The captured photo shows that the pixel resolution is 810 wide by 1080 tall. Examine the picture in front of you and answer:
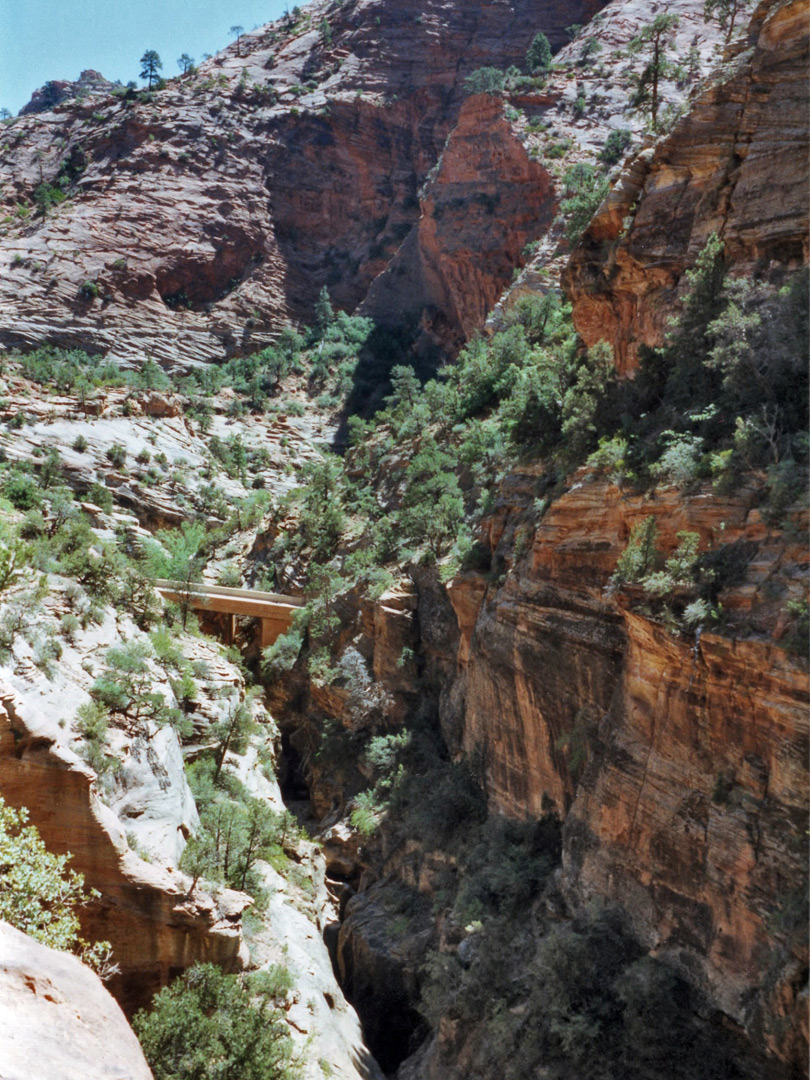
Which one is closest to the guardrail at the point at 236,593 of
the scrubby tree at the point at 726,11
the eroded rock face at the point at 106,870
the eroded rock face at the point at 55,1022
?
the eroded rock face at the point at 106,870

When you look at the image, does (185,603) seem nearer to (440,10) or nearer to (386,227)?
(386,227)

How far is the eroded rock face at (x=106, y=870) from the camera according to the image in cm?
1620

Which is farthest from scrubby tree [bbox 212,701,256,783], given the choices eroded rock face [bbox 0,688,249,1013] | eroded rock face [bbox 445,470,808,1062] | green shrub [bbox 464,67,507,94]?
green shrub [bbox 464,67,507,94]

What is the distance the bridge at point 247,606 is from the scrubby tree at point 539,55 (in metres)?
50.6

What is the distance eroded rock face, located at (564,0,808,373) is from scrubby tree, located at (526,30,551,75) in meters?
48.9

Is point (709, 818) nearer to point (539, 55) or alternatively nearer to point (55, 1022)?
point (55, 1022)

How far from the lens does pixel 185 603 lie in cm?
3934

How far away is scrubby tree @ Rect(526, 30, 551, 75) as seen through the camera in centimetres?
6731

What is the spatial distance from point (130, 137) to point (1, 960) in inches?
3243

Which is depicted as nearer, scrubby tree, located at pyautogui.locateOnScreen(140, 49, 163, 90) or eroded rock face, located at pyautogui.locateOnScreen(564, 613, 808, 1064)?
eroded rock face, located at pyautogui.locateOnScreen(564, 613, 808, 1064)

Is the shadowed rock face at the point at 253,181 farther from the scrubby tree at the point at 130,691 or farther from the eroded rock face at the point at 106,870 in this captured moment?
the eroded rock face at the point at 106,870

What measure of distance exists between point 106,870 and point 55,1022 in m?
8.80

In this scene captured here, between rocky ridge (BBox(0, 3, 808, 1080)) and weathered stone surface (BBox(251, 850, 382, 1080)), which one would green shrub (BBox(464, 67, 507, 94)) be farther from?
weathered stone surface (BBox(251, 850, 382, 1080))

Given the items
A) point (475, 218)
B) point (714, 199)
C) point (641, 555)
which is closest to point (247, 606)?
point (641, 555)
